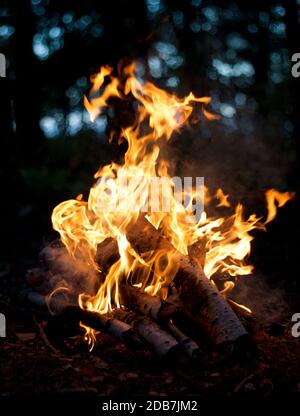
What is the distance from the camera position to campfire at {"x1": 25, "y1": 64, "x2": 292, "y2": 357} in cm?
425

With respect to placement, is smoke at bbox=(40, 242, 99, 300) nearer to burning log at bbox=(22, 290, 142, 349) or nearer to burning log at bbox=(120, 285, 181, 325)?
burning log at bbox=(22, 290, 142, 349)

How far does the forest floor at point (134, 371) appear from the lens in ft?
11.6

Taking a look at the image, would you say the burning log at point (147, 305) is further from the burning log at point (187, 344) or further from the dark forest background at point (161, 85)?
the dark forest background at point (161, 85)

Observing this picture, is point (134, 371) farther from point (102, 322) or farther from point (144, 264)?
point (144, 264)

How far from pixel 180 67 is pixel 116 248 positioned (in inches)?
323

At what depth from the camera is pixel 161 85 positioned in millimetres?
11273

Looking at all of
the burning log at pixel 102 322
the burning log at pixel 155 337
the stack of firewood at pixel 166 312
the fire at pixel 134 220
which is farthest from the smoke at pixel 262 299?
the burning log at pixel 102 322

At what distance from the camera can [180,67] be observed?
11.9 metres

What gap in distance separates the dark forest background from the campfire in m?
1.56

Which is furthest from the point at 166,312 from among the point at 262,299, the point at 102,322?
the point at 262,299

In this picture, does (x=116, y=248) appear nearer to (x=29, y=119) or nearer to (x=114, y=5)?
(x=114, y=5)

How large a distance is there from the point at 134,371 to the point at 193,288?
1057mm
